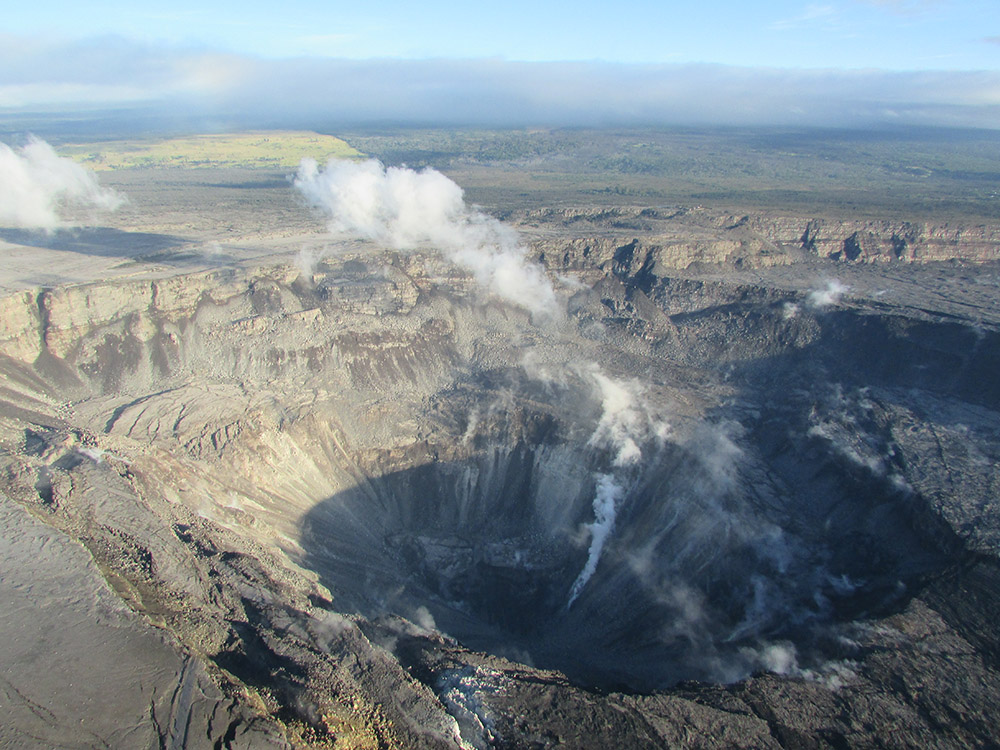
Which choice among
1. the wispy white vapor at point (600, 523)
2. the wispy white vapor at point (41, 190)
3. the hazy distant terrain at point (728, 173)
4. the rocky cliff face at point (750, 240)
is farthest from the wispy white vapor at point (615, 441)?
the wispy white vapor at point (41, 190)

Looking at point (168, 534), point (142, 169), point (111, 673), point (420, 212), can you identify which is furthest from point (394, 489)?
point (142, 169)

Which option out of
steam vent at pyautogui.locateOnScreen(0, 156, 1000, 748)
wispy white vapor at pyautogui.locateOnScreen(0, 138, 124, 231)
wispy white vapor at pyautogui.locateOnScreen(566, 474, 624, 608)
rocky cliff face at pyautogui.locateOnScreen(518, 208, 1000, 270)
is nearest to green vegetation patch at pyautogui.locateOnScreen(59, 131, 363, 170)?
wispy white vapor at pyautogui.locateOnScreen(0, 138, 124, 231)

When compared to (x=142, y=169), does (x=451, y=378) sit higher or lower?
lower

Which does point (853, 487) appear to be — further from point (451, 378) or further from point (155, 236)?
point (155, 236)

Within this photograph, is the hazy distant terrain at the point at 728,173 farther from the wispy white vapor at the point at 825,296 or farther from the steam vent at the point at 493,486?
the wispy white vapor at the point at 825,296

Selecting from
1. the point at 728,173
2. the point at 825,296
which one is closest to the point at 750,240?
the point at 825,296

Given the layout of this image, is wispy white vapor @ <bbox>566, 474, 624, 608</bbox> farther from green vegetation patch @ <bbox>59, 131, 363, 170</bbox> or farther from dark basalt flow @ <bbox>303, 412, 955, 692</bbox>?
green vegetation patch @ <bbox>59, 131, 363, 170</bbox>
